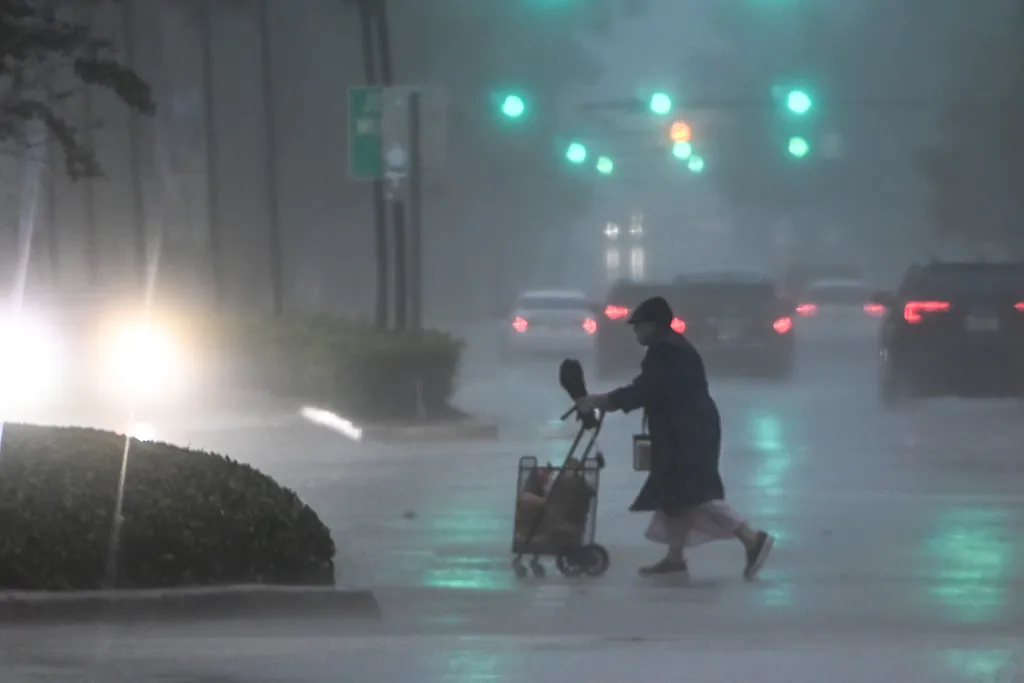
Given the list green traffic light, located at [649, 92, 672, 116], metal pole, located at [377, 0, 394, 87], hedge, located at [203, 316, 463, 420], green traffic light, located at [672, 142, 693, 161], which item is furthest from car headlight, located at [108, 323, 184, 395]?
green traffic light, located at [672, 142, 693, 161]

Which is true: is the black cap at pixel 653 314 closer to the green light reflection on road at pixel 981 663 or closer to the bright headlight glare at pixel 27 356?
the green light reflection on road at pixel 981 663

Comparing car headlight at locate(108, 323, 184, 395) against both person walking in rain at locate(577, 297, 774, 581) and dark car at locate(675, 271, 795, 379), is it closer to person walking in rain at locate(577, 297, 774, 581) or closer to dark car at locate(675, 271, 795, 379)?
dark car at locate(675, 271, 795, 379)

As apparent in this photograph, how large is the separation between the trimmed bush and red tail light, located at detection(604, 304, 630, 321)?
21092mm

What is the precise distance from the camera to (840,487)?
17672 millimetres

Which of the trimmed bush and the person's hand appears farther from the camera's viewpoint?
the person's hand

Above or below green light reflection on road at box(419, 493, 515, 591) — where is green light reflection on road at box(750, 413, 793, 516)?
above

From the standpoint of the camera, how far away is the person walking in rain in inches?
486

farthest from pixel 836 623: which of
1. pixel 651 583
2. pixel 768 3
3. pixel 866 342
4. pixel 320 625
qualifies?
pixel 866 342

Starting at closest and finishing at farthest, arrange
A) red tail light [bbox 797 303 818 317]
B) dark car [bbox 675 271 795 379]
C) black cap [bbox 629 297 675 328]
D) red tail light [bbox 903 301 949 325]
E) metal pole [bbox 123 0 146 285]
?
black cap [bbox 629 297 675 328] → red tail light [bbox 903 301 949 325] → dark car [bbox 675 271 795 379] → metal pole [bbox 123 0 146 285] → red tail light [bbox 797 303 818 317]

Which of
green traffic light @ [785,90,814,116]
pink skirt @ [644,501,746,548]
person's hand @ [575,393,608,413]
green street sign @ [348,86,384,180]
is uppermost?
green traffic light @ [785,90,814,116]

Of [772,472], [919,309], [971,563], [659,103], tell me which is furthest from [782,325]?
[971,563]

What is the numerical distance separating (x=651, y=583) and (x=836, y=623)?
1688mm

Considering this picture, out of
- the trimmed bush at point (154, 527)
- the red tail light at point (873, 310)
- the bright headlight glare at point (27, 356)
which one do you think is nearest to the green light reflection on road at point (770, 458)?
the trimmed bush at point (154, 527)

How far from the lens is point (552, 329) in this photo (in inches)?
1531
